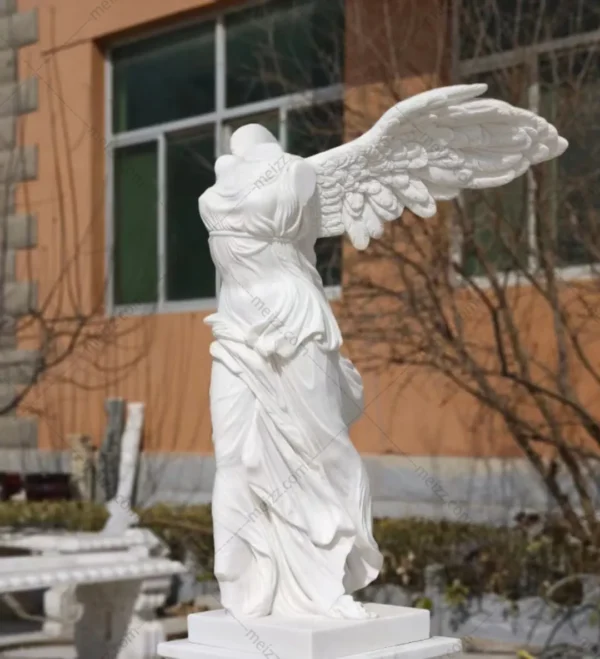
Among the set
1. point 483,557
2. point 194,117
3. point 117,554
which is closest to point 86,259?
point 194,117

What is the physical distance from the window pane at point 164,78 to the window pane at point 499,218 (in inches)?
98.4

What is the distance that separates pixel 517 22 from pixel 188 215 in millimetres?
3268

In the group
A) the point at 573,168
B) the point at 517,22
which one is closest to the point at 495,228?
the point at 573,168

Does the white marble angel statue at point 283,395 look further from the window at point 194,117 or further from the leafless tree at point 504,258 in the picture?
the window at point 194,117

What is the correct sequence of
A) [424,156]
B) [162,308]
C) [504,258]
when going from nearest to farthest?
[424,156], [504,258], [162,308]

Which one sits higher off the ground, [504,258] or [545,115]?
[545,115]

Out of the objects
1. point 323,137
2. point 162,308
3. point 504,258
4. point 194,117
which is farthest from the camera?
point 162,308

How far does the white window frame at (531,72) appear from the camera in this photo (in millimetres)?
7336

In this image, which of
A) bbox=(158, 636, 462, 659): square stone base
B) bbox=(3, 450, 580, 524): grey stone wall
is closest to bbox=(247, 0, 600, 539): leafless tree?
bbox=(3, 450, 580, 524): grey stone wall

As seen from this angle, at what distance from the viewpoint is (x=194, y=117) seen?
9383 mm

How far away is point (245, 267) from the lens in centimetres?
432

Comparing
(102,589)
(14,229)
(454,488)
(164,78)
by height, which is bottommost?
(102,589)

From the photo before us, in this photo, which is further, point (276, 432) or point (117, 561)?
point (117, 561)

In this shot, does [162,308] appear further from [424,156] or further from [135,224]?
[424,156]
